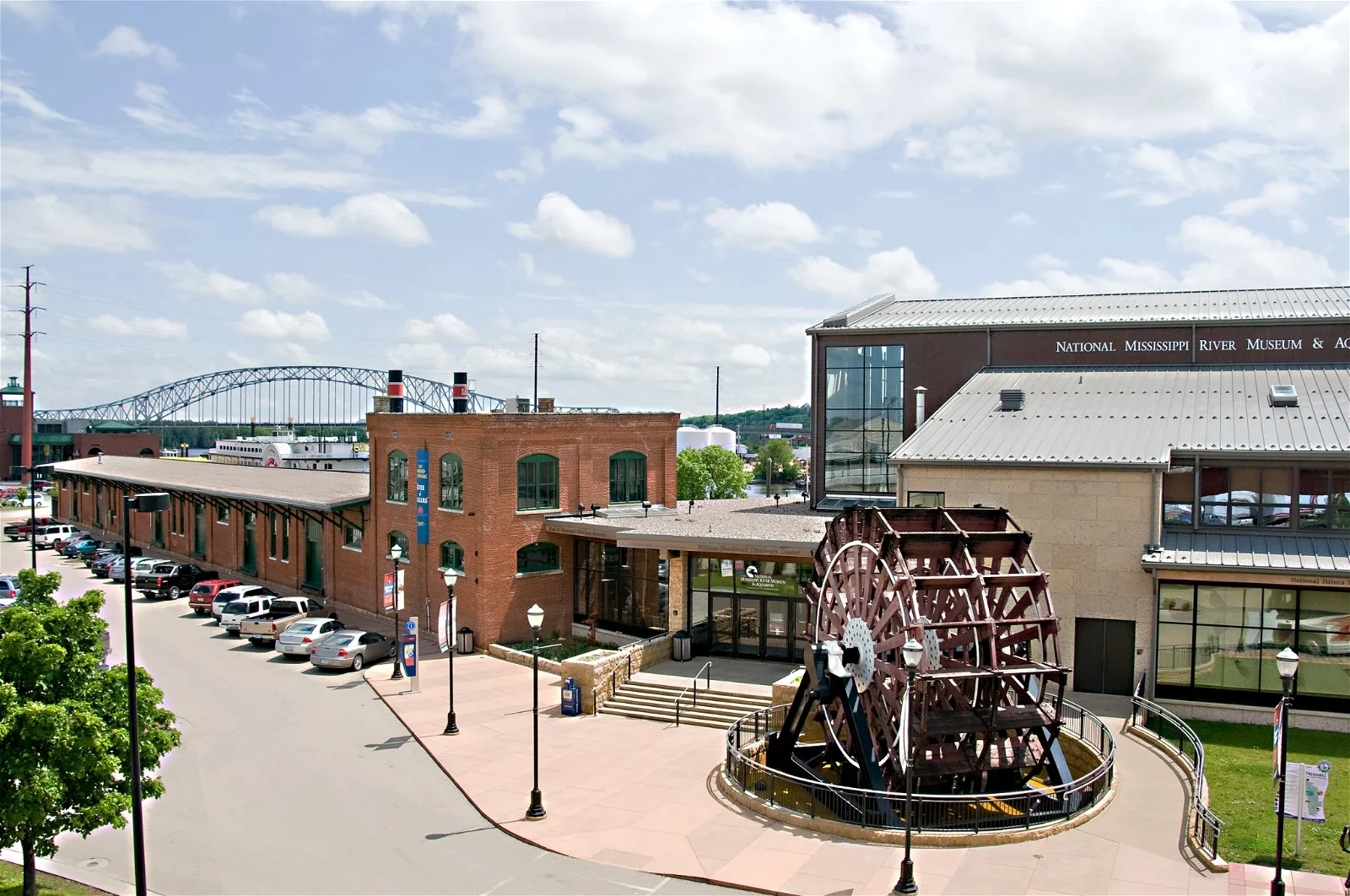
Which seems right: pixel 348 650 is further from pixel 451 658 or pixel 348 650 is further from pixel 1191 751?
pixel 1191 751

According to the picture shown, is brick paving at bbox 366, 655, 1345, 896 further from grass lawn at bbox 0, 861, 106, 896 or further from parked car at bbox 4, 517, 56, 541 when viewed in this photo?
parked car at bbox 4, 517, 56, 541

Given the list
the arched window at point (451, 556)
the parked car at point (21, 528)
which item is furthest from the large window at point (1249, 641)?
the parked car at point (21, 528)

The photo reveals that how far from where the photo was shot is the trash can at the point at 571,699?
27.6 metres

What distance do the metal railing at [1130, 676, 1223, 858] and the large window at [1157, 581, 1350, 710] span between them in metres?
1.29

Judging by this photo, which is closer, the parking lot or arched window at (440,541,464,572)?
the parking lot

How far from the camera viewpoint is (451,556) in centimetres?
3747

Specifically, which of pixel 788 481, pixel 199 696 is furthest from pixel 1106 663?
pixel 788 481

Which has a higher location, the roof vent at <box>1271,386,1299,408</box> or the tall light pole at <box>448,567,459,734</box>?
the roof vent at <box>1271,386,1299,408</box>

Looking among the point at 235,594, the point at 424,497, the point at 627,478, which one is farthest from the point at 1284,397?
the point at 235,594

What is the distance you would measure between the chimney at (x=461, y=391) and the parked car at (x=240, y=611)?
1147 centimetres

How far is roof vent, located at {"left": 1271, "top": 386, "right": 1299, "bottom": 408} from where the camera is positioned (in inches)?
1161

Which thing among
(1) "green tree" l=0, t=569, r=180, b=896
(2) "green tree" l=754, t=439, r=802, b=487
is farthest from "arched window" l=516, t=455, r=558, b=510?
(2) "green tree" l=754, t=439, r=802, b=487

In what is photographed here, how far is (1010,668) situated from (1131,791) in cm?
352

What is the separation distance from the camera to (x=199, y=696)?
29375mm
